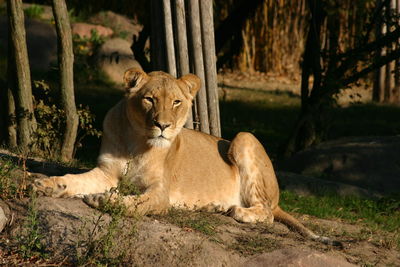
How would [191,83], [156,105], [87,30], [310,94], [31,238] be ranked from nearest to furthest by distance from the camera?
[31,238] → [156,105] → [191,83] → [310,94] → [87,30]

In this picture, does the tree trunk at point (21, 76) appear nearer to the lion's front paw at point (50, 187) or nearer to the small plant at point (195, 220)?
the lion's front paw at point (50, 187)

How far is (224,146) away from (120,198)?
1740mm

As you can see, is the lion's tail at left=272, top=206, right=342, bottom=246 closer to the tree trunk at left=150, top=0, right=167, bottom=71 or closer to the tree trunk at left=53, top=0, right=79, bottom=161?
the tree trunk at left=150, top=0, right=167, bottom=71

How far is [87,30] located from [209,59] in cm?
746

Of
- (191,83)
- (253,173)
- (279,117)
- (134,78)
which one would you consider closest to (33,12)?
(279,117)

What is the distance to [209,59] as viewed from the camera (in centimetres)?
741

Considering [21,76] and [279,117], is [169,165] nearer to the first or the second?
[21,76]

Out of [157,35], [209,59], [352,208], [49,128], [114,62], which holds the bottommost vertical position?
[352,208]

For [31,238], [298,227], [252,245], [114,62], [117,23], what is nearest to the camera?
[31,238]

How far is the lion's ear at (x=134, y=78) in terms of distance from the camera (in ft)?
17.2

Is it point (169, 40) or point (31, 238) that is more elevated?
point (169, 40)

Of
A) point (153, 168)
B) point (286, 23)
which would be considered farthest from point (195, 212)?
point (286, 23)

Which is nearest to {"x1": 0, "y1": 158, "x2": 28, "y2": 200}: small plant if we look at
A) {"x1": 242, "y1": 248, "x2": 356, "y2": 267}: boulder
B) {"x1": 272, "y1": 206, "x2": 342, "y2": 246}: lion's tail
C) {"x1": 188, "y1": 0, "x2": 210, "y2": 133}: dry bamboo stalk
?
{"x1": 242, "y1": 248, "x2": 356, "y2": 267}: boulder

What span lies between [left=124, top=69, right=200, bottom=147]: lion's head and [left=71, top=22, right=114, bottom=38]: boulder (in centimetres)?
900
